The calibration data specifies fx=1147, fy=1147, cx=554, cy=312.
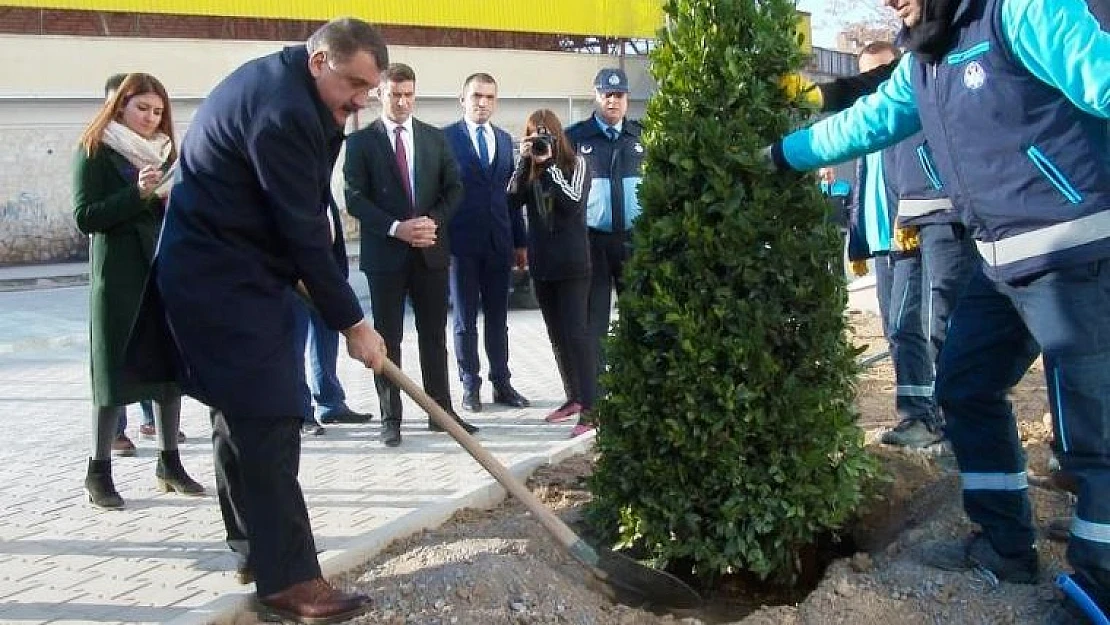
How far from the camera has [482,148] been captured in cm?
764

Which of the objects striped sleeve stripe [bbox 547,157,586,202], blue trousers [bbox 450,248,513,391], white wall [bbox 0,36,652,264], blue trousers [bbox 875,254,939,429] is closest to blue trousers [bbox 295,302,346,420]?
blue trousers [bbox 450,248,513,391]

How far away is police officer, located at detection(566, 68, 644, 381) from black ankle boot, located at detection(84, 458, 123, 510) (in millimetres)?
3035

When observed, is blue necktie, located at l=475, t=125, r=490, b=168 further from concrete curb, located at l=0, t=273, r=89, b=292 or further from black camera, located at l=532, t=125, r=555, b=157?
concrete curb, located at l=0, t=273, r=89, b=292

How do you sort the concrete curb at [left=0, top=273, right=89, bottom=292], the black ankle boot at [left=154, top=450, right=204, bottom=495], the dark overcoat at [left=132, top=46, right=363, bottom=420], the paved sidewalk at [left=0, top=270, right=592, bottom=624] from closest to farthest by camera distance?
1. the dark overcoat at [left=132, top=46, right=363, bottom=420]
2. the paved sidewalk at [left=0, top=270, right=592, bottom=624]
3. the black ankle boot at [left=154, top=450, right=204, bottom=495]
4. the concrete curb at [left=0, top=273, right=89, bottom=292]

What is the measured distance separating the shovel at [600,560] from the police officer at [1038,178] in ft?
4.12

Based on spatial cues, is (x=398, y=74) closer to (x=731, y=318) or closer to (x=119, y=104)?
(x=119, y=104)

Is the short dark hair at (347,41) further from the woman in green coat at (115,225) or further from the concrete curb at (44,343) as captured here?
the concrete curb at (44,343)

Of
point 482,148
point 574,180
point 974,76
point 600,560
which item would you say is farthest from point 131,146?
point 974,76

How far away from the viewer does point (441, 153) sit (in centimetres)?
692

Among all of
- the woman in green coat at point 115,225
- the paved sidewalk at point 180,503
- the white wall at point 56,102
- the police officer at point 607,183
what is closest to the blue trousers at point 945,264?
the paved sidewalk at point 180,503

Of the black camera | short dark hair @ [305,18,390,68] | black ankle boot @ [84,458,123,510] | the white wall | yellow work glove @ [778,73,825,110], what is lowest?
black ankle boot @ [84,458,123,510]

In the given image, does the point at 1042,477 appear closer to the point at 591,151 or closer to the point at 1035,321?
the point at 1035,321

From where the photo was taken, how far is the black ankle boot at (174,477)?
553 centimetres

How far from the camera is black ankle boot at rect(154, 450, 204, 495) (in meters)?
5.53
